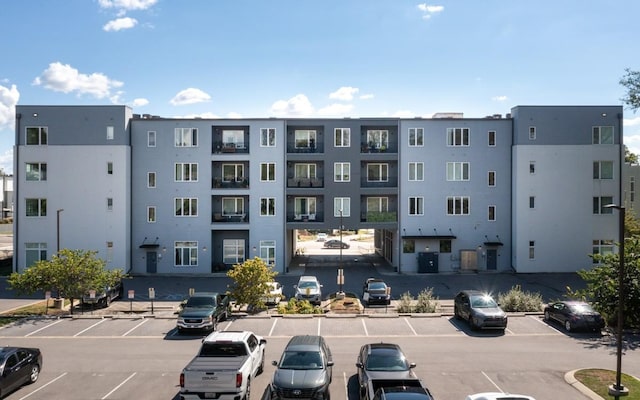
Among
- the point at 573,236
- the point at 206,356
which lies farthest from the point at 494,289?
the point at 206,356

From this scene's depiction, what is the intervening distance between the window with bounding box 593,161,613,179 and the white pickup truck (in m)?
37.8

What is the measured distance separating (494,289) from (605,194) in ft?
50.9

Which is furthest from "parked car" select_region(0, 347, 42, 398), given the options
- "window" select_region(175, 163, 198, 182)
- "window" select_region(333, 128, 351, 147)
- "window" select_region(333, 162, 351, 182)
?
"window" select_region(333, 128, 351, 147)

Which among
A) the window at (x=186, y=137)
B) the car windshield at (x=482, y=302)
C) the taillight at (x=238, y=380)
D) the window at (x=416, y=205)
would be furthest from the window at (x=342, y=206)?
the taillight at (x=238, y=380)

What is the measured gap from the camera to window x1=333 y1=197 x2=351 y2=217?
1726 inches

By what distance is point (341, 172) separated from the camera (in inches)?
1736

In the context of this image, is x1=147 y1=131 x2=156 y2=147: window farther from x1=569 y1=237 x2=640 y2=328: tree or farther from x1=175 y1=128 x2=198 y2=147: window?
x1=569 y1=237 x2=640 y2=328: tree

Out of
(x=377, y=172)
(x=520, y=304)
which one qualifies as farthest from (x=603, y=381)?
(x=377, y=172)

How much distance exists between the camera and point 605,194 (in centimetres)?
4306

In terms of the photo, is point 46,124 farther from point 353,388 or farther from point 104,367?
point 353,388

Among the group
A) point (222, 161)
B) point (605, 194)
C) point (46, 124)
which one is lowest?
point (605, 194)

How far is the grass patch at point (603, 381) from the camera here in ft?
51.5

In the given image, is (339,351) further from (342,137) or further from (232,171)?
(232,171)

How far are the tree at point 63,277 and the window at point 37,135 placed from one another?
18.1m
